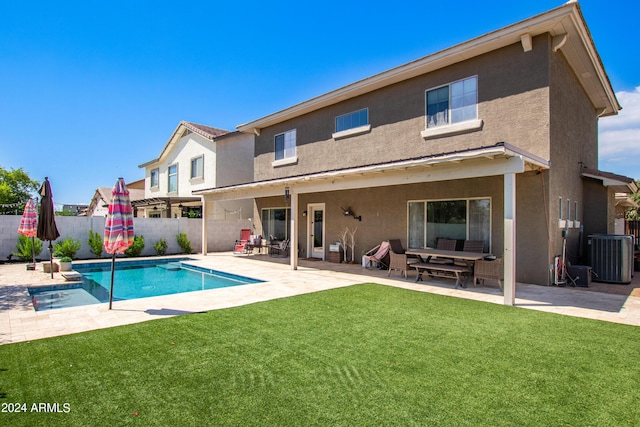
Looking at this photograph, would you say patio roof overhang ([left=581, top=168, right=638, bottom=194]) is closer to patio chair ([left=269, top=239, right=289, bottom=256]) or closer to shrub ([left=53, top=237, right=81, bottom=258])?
patio chair ([left=269, top=239, right=289, bottom=256])

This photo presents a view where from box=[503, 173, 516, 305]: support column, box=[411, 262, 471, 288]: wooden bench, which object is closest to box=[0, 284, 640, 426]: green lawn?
box=[503, 173, 516, 305]: support column

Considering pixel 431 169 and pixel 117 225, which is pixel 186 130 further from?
pixel 431 169

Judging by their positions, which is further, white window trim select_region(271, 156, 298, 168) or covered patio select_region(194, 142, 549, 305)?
white window trim select_region(271, 156, 298, 168)

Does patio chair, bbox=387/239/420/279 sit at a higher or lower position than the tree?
lower

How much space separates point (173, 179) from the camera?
25219 millimetres

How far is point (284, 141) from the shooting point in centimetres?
1638

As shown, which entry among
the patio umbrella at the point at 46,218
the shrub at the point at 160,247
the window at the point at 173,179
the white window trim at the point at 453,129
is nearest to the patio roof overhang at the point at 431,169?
the white window trim at the point at 453,129

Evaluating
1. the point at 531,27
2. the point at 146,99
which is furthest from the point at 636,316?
the point at 146,99

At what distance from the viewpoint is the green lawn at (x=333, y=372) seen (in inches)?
122

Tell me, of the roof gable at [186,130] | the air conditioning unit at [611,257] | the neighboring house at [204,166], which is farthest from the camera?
the roof gable at [186,130]

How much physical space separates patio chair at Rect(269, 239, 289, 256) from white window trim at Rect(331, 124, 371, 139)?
5.57m

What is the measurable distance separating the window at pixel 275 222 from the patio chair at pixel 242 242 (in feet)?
4.10

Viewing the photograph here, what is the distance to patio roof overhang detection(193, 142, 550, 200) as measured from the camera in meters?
7.05

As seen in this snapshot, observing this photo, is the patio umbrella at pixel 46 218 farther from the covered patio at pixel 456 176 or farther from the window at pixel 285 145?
the window at pixel 285 145
